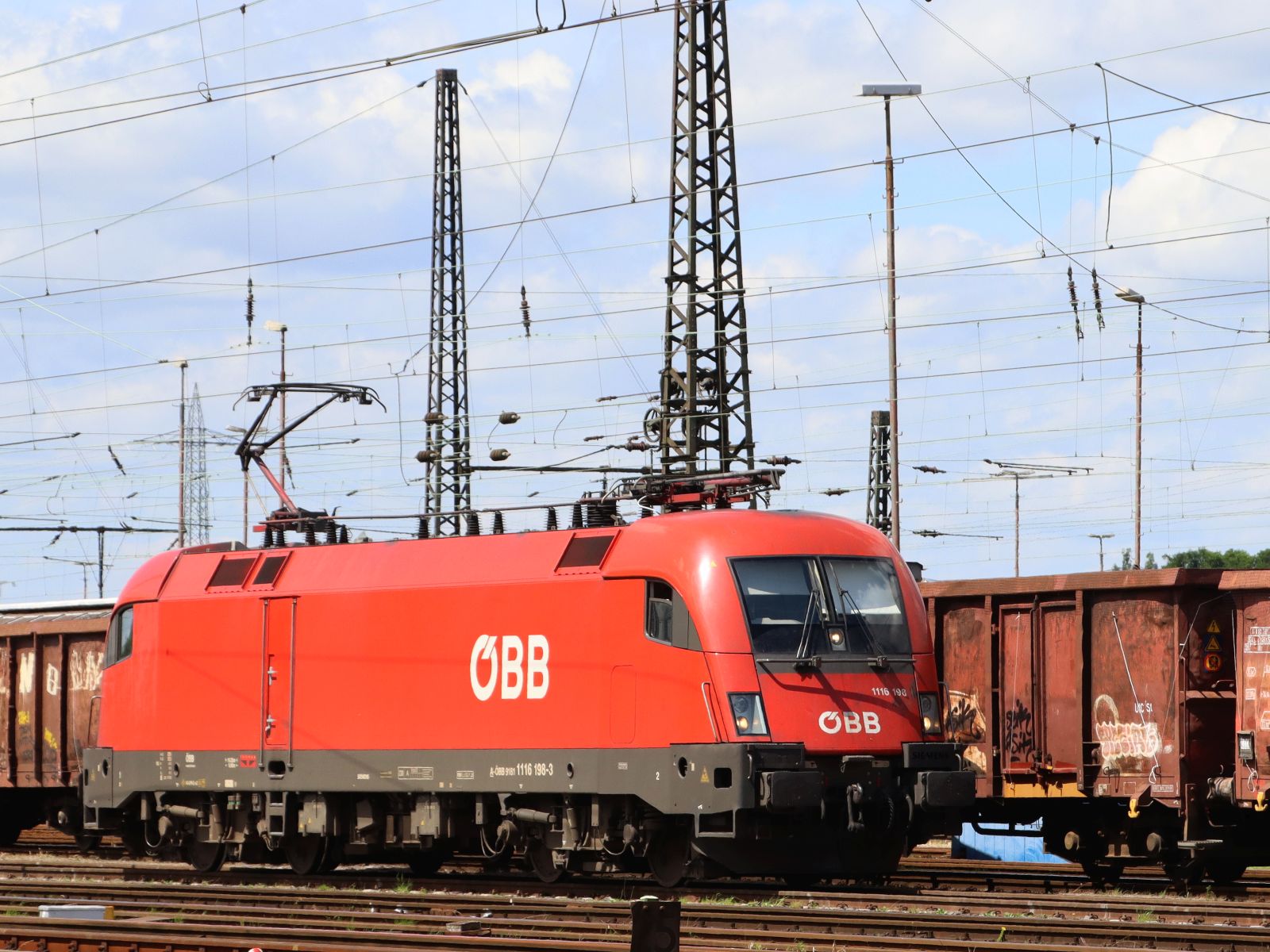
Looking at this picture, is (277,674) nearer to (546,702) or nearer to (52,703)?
(546,702)

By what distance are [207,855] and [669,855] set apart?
24.1 feet

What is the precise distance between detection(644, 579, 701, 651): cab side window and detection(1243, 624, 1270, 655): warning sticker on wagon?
5.57m

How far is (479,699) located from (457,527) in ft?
46.7

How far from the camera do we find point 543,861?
20.8 meters

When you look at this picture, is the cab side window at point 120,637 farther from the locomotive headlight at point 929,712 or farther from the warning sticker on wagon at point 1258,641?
the warning sticker on wagon at point 1258,641

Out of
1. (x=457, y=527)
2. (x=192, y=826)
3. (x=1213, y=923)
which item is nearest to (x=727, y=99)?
(x=457, y=527)

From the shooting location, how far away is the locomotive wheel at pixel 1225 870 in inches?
805

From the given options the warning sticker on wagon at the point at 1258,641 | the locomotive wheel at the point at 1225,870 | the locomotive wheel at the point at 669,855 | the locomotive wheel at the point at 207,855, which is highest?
the warning sticker on wagon at the point at 1258,641

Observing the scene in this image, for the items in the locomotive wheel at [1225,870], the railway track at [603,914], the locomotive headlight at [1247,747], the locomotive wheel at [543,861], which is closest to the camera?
the railway track at [603,914]

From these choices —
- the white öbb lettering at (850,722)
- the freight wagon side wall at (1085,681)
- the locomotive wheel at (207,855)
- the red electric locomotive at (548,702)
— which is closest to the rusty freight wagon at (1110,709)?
the freight wagon side wall at (1085,681)

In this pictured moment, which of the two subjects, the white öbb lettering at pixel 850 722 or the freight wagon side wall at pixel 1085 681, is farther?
the freight wagon side wall at pixel 1085 681

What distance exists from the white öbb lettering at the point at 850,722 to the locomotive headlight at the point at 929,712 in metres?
0.65

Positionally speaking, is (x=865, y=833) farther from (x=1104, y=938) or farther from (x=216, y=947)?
(x=216, y=947)

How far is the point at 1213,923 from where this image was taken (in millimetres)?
16219
